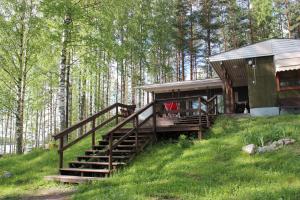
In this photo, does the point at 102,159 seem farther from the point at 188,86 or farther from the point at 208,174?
the point at 188,86

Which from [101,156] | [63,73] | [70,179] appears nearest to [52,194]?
[70,179]

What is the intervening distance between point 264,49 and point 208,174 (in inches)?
401

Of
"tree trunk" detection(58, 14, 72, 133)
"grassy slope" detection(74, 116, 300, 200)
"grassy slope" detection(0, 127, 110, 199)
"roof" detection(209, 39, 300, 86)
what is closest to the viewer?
"grassy slope" detection(74, 116, 300, 200)

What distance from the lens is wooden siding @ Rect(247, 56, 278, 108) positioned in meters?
16.1

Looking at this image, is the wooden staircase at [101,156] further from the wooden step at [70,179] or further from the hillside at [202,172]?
the hillside at [202,172]

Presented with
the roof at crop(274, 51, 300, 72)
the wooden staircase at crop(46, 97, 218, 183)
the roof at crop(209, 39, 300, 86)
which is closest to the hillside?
the wooden staircase at crop(46, 97, 218, 183)

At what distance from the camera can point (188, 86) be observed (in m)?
23.2

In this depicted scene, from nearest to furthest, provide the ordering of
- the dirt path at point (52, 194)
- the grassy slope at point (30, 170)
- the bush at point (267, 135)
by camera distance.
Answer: the dirt path at point (52, 194) < the grassy slope at point (30, 170) < the bush at point (267, 135)

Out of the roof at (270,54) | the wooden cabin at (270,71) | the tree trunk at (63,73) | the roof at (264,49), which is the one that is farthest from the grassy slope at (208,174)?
the roof at (264,49)

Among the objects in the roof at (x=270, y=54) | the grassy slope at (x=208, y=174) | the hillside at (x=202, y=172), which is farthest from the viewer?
the roof at (x=270, y=54)

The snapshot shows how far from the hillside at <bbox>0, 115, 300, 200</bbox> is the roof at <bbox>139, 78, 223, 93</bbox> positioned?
31.5ft

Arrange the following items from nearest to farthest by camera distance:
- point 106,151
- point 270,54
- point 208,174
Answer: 1. point 208,174
2. point 106,151
3. point 270,54

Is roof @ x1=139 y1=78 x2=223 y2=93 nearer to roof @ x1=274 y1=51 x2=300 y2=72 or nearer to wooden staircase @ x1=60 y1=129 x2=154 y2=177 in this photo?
roof @ x1=274 y1=51 x2=300 y2=72

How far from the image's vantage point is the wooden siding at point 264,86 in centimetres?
1611
